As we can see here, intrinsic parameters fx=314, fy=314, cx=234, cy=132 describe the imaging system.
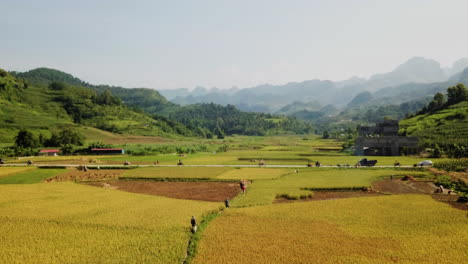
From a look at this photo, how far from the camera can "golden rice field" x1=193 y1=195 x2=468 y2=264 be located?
66.4 feet

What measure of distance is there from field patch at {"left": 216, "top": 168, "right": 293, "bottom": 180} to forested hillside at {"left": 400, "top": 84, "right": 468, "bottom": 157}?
139ft

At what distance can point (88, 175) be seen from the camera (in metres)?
55.1

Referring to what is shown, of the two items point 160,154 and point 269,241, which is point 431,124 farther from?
point 269,241

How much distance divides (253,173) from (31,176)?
37.9 metres

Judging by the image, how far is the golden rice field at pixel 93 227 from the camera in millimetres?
20938

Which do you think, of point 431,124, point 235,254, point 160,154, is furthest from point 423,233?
point 431,124

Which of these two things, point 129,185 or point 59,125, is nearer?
point 129,185

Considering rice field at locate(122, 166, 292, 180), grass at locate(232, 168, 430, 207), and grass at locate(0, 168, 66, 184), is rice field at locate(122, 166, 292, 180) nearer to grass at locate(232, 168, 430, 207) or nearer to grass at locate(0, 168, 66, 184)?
grass at locate(232, 168, 430, 207)

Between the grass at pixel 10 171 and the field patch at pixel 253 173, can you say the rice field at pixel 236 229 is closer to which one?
the field patch at pixel 253 173

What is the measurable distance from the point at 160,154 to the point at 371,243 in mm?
79098

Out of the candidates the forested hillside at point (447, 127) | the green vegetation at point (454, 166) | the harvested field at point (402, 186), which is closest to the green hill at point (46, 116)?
the harvested field at point (402, 186)

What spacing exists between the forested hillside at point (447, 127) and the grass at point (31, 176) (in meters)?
81.1

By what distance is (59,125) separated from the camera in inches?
5802

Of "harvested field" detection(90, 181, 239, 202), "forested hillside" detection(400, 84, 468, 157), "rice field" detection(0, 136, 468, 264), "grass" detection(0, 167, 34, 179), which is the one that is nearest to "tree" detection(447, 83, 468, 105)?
"forested hillside" detection(400, 84, 468, 157)
